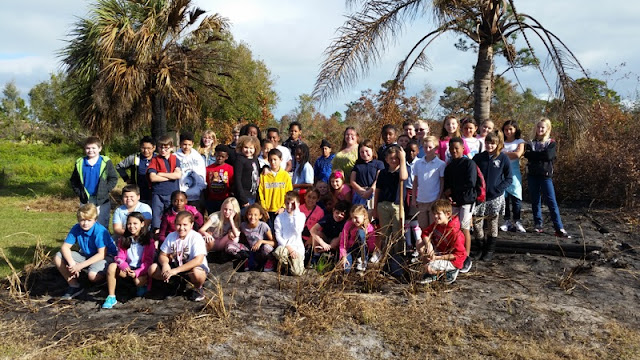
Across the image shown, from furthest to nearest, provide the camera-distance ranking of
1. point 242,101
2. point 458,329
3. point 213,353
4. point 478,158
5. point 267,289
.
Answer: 1. point 242,101
2. point 478,158
3. point 267,289
4. point 458,329
5. point 213,353

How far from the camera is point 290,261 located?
638 centimetres

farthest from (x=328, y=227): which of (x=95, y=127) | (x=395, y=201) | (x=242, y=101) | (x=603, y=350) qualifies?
(x=242, y=101)

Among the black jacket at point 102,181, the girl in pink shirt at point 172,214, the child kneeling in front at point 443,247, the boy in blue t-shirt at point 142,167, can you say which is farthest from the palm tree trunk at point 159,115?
the child kneeling in front at point 443,247

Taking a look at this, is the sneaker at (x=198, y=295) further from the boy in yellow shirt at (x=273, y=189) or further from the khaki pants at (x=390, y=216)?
the khaki pants at (x=390, y=216)

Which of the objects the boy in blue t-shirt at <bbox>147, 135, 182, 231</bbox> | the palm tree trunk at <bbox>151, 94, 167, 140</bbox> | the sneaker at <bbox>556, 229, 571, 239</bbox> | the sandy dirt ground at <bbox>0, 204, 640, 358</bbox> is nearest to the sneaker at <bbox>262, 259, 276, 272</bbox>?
the sandy dirt ground at <bbox>0, 204, 640, 358</bbox>

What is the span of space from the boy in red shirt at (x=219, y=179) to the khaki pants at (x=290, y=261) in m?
1.29

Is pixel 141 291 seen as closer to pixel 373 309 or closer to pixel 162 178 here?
pixel 162 178

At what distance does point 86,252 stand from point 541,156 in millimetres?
5738

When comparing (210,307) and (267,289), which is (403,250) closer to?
(267,289)

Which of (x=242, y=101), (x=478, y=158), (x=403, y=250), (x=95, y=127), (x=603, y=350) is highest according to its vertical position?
(x=242, y=101)

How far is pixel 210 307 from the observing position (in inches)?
218

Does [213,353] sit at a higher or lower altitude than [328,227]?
lower

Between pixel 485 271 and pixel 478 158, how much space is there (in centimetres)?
139

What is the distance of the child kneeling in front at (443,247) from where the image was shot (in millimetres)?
5941
